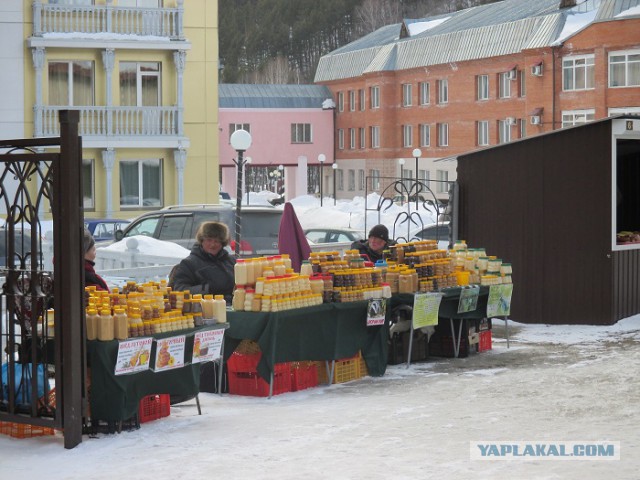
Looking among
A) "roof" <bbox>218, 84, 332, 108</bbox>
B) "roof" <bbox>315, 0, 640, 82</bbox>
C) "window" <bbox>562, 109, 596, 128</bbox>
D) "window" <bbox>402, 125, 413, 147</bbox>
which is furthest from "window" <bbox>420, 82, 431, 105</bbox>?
"window" <bbox>562, 109, 596, 128</bbox>

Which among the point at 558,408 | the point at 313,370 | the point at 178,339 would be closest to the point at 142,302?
the point at 178,339

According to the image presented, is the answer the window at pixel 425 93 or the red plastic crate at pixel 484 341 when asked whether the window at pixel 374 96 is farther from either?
the red plastic crate at pixel 484 341

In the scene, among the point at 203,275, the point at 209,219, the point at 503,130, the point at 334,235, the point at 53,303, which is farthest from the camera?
the point at 503,130

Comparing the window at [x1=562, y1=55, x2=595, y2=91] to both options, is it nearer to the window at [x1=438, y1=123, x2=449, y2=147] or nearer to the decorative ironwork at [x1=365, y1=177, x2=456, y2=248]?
the decorative ironwork at [x1=365, y1=177, x2=456, y2=248]

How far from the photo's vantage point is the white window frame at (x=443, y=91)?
224 ft

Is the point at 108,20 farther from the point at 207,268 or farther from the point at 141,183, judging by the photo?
the point at 207,268

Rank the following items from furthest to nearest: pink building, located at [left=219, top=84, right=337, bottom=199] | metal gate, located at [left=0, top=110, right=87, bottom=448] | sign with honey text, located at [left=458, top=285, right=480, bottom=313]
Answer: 1. pink building, located at [left=219, top=84, right=337, bottom=199]
2. sign with honey text, located at [left=458, top=285, right=480, bottom=313]
3. metal gate, located at [left=0, top=110, right=87, bottom=448]

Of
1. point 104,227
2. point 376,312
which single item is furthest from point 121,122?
point 376,312

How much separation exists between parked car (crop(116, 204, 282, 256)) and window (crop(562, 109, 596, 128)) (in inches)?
1363

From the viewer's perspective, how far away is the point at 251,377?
11.8 m

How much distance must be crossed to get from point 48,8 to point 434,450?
30.7 metres

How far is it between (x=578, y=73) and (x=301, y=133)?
2708cm

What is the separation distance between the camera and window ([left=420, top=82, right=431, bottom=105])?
2773 inches

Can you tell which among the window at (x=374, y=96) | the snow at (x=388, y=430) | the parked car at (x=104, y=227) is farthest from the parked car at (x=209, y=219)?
the window at (x=374, y=96)
